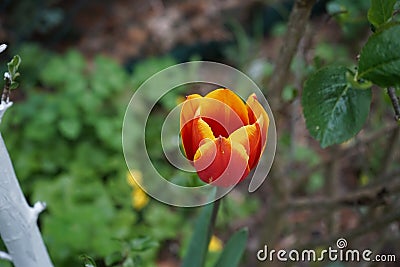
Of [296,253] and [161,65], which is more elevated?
[161,65]

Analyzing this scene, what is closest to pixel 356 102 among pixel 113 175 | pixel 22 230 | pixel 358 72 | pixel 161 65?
pixel 358 72

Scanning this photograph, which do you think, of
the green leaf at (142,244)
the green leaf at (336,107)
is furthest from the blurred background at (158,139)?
the green leaf at (336,107)

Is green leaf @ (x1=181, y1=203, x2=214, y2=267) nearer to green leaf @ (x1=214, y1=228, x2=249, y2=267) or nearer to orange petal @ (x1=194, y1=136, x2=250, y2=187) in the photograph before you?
green leaf @ (x1=214, y1=228, x2=249, y2=267)

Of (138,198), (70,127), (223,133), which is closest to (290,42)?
(223,133)

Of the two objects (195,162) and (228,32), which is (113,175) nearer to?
(228,32)

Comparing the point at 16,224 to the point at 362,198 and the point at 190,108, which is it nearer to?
the point at 190,108

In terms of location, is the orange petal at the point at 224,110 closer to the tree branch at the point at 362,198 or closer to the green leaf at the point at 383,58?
the green leaf at the point at 383,58

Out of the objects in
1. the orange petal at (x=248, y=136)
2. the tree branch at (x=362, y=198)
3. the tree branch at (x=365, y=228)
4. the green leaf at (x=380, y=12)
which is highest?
the green leaf at (x=380, y=12)
